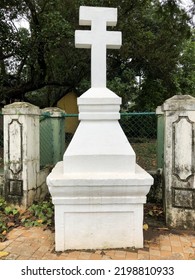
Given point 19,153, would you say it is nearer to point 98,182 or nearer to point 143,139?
point 98,182

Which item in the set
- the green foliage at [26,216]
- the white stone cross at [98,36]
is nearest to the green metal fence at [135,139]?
the green foliage at [26,216]

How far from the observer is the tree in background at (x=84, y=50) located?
7.36 meters

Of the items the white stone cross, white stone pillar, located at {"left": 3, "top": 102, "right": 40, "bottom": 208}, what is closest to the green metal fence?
white stone pillar, located at {"left": 3, "top": 102, "right": 40, "bottom": 208}

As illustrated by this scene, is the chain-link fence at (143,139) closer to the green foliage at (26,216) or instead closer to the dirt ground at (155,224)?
the dirt ground at (155,224)

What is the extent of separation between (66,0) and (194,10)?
4438mm

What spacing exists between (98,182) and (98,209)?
304 mm

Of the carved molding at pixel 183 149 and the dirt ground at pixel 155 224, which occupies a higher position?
the carved molding at pixel 183 149

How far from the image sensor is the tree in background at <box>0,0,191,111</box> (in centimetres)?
736

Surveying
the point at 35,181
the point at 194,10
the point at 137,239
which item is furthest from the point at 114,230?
the point at 194,10

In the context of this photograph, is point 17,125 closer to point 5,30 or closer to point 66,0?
point 5,30

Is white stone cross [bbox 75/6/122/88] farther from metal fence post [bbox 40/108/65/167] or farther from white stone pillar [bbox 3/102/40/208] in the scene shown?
metal fence post [bbox 40/108/65/167]

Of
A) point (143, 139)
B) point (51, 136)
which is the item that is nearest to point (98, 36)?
point (51, 136)

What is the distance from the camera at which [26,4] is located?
8.11 meters

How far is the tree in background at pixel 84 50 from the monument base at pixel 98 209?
13.8 feet
